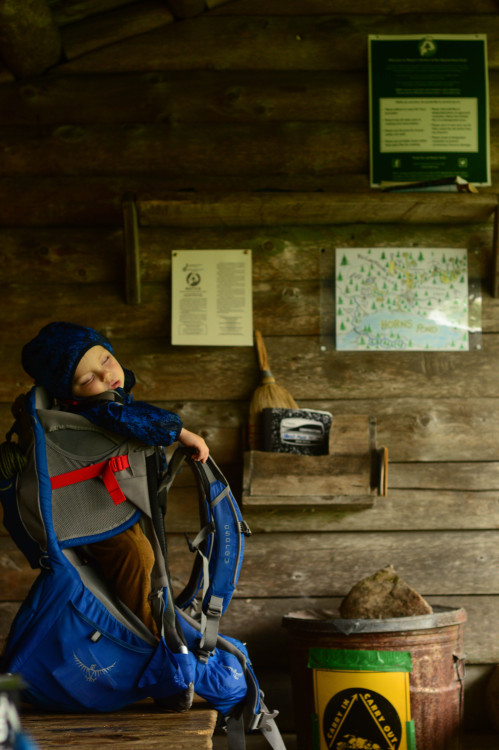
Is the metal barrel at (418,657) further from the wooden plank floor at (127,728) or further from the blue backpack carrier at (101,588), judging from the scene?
the wooden plank floor at (127,728)

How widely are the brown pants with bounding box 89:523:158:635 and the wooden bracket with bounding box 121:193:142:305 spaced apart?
3.67 ft

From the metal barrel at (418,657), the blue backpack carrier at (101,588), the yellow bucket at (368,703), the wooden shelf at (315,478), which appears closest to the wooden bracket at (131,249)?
the wooden shelf at (315,478)

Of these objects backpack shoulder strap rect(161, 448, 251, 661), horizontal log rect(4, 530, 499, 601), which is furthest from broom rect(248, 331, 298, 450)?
backpack shoulder strap rect(161, 448, 251, 661)

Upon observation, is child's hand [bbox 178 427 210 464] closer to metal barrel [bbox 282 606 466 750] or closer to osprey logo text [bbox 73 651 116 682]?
osprey logo text [bbox 73 651 116 682]

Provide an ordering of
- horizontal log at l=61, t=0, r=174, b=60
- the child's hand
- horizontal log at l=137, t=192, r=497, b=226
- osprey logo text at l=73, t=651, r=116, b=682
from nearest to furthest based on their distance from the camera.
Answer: osprey logo text at l=73, t=651, r=116, b=682 → the child's hand → horizontal log at l=137, t=192, r=497, b=226 → horizontal log at l=61, t=0, r=174, b=60

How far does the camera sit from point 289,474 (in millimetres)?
2516

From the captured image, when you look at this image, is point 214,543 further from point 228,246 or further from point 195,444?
point 228,246

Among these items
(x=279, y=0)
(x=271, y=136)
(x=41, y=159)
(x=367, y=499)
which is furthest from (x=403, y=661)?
(x=279, y=0)

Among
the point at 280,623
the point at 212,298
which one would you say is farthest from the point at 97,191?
the point at 280,623

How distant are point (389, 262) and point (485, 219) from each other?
371mm

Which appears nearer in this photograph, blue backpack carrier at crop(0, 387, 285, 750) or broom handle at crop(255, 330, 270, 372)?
blue backpack carrier at crop(0, 387, 285, 750)

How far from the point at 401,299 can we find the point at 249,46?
1.06 metres

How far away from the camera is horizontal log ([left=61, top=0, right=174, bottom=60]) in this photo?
2.70m

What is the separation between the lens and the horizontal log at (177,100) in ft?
9.00
